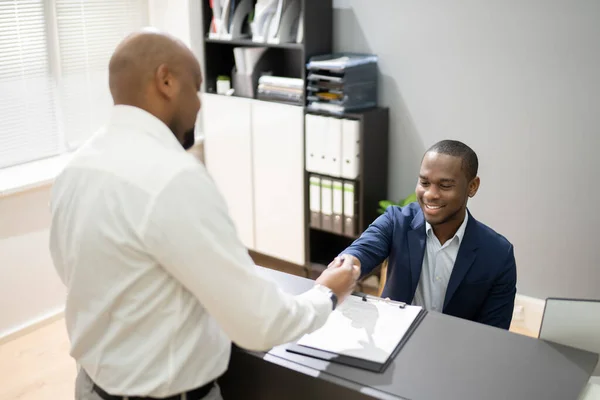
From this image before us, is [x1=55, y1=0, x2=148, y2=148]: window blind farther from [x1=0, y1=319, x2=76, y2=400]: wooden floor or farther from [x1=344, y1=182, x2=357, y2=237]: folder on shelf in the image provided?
[x1=344, y1=182, x2=357, y2=237]: folder on shelf

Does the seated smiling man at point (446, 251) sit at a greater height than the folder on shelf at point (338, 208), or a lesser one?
greater

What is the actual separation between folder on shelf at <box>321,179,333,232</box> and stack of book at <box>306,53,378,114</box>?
40 cm

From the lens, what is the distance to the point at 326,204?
12.5ft

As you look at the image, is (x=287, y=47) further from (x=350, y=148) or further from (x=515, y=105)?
(x=515, y=105)

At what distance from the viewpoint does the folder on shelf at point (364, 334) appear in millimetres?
1486

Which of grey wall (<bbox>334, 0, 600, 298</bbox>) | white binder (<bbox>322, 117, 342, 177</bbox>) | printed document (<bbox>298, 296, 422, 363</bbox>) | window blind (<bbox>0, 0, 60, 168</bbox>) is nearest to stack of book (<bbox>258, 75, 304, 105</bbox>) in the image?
white binder (<bbox>322, 117, 342, 177</bbox>)

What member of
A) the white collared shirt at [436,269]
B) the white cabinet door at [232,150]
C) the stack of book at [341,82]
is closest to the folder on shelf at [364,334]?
the white collared shirt at [436,269]

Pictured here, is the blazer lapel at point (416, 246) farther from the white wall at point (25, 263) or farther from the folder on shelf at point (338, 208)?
the white wall at point (25, 263)

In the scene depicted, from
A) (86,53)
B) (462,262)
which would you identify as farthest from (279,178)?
(462,262)

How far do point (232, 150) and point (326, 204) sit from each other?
726 millimetres

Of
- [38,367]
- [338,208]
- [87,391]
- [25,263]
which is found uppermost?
[87,391]

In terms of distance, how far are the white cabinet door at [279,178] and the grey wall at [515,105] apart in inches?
20.9

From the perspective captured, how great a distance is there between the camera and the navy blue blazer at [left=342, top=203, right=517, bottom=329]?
1.97 meters

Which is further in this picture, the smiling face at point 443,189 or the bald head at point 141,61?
the smiling face at point 443,189
